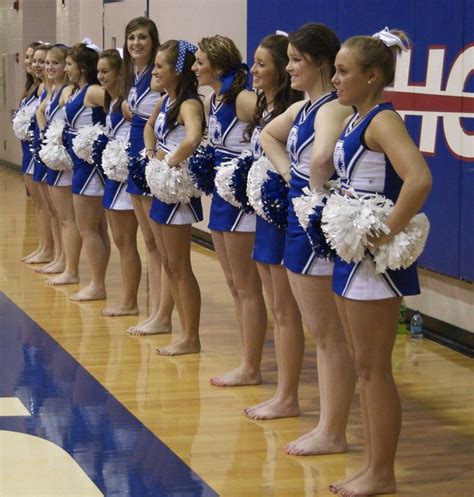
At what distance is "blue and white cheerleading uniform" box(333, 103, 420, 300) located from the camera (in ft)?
11.7

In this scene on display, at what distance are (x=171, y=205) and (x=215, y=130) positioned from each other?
26.2 inches

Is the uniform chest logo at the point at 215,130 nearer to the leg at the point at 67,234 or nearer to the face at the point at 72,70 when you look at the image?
the face at the point at 72,70

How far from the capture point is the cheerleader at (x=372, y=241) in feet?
11.6

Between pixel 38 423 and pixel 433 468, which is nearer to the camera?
pixel 433 468

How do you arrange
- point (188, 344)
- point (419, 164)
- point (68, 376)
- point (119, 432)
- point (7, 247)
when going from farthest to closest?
point (7, 247), point (188, 344), point (68, 376), point (119, 432), point (419, 164)

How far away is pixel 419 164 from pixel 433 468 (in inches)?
46.9

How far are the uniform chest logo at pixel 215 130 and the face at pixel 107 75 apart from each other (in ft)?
5.12

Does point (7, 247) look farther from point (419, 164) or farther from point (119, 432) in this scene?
point (419, 164)

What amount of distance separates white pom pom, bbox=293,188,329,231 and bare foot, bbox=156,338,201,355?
2.01m

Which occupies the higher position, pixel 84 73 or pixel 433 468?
pixel 84 73

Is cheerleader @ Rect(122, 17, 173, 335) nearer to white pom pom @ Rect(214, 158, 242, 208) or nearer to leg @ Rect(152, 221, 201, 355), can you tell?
leg @ Rect(152, 221, 201, 355)

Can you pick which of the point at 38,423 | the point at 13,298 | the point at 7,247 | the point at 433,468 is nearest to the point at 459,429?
the point at 433,468

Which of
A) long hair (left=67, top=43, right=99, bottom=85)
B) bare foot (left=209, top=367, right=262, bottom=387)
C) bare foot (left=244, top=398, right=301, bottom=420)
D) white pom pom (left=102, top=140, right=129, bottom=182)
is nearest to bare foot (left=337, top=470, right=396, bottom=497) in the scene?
bare foot (left=244, top=398, right=301, bottom=420)

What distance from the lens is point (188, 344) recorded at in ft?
19.1
